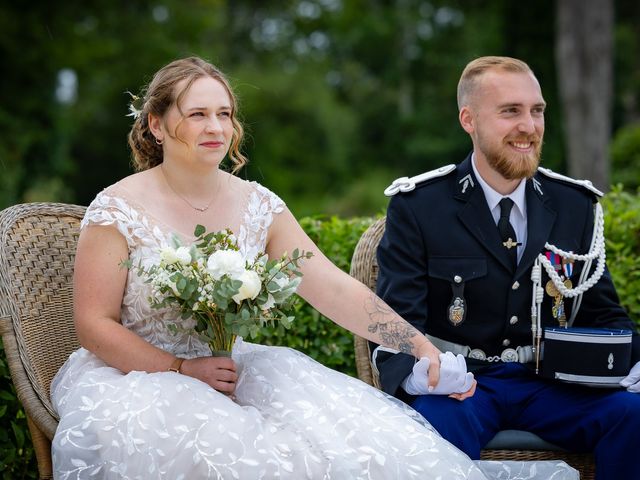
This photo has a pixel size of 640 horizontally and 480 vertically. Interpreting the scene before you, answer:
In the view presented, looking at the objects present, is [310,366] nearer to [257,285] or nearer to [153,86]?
[257,285]

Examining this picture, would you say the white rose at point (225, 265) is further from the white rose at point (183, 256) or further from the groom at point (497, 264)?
the groom at point (497, 264)

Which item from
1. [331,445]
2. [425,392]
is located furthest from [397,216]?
[331,445]

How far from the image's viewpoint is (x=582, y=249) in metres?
3.64

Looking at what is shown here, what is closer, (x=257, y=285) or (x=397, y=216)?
(x=257, y=285)

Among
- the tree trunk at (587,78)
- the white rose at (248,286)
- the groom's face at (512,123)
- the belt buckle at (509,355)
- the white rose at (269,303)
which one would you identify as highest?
the tree trunk at (587,78)

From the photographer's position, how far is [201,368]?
295 centimetres

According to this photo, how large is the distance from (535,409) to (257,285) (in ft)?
3.81

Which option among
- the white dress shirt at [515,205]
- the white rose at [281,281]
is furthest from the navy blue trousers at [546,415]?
the white rose at [281,281]

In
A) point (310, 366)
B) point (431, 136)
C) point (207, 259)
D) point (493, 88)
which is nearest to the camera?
point (207, 259)

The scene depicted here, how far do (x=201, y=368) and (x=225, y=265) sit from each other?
1.19ft

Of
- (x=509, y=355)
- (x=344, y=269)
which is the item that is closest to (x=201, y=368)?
(x=509, y=355)

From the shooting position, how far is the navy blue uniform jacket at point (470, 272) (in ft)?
11.4

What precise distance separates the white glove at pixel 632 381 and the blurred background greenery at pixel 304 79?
29.3 feet

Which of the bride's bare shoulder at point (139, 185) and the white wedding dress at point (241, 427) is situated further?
the bride's bare shoulder at point (139, 185)
